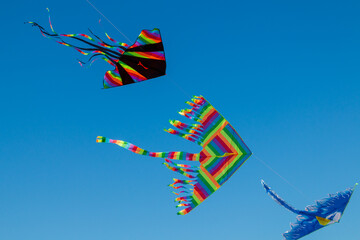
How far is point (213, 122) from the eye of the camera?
1198 centimetres

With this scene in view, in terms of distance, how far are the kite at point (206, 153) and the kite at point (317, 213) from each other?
1.01 meters

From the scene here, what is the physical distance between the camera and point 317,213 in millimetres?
11516

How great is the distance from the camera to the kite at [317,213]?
11344 mm

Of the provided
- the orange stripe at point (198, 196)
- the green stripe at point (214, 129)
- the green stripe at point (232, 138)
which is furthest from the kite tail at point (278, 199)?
the green stripe at point (214, 129)

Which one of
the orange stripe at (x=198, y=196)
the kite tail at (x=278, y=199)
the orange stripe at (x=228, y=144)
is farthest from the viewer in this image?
the orange stripe at (x=228, y=144)

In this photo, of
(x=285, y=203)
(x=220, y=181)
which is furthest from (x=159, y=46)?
(x=285, y=203)

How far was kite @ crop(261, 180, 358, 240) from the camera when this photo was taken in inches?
447

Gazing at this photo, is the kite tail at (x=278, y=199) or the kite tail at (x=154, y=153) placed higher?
the kite tail at (x=154, y=153)

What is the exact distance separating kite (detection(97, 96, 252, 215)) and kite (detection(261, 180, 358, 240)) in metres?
1.01

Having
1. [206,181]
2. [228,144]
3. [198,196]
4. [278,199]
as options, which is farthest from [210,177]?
[278,199]

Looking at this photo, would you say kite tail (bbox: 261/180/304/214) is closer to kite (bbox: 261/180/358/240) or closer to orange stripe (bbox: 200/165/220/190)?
kite (bbox: 261/180/358/240)

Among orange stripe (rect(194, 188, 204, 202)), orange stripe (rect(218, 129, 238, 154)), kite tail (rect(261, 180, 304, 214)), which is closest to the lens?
kite tail (rect(261, 180, 304, 214))

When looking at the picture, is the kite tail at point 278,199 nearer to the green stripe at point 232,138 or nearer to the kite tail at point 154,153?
the green stripe at point 232,138

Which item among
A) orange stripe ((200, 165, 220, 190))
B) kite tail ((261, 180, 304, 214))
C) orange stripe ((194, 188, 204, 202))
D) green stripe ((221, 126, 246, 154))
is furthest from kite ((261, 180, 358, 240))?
orange stripe ((194, 188, 204, 202))
